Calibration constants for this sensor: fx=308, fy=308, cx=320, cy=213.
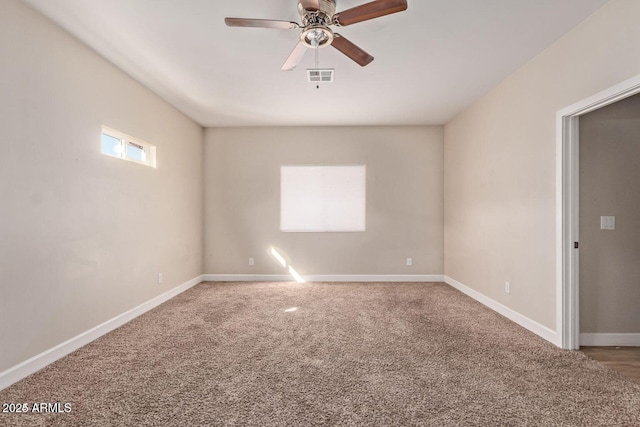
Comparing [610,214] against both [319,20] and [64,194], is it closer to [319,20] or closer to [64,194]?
[319,20]

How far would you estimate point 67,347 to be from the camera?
8.43 ft

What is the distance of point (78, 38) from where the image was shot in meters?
2.71

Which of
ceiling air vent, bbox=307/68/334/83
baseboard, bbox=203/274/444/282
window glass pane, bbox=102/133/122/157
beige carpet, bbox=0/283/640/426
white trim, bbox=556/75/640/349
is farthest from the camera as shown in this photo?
baseboard, bbox=203/274/444/282

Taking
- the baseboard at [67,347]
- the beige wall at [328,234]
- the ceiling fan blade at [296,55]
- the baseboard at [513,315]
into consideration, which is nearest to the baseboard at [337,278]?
the beige wall at [328,234]

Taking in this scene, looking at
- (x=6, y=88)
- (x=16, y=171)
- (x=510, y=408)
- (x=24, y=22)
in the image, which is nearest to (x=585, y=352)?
(x=510, y=408)

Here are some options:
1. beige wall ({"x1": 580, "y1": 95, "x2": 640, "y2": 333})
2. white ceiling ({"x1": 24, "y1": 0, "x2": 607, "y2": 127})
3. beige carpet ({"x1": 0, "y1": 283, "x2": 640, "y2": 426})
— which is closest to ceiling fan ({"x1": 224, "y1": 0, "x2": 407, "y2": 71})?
white ceiling ({"x1": 24, "y1": 0, "x2": 607, "y2": 127})

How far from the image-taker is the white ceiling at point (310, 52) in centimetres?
232

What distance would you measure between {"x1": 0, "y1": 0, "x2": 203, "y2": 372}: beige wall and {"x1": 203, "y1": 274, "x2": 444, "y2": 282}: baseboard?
5.13ft

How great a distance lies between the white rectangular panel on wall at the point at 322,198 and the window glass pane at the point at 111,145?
259cm

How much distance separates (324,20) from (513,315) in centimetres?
345

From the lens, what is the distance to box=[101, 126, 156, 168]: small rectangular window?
10.3ft

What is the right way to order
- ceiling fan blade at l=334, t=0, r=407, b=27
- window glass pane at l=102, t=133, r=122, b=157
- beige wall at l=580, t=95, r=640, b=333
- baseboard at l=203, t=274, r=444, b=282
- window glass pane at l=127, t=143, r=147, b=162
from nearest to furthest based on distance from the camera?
ceiling fan blade at l=334, t=0, r=407, b=27, beige wall at l=580, t=95, r=640, b=333, window glass pane at l=102, t=133, r=122, b=157, window glass pane at l=127, t=143, r=147, b=162, baseboard at l=203, t=274, r=444, b=282

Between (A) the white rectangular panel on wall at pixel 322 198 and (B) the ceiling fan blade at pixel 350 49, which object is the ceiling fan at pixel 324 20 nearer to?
(B) the ceiling fan blade at pixel 350 49

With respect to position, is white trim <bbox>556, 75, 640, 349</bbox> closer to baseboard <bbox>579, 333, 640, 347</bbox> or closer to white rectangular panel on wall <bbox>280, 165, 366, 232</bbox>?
baseboard <bbox>579, 333, 640, 347</bbox>
